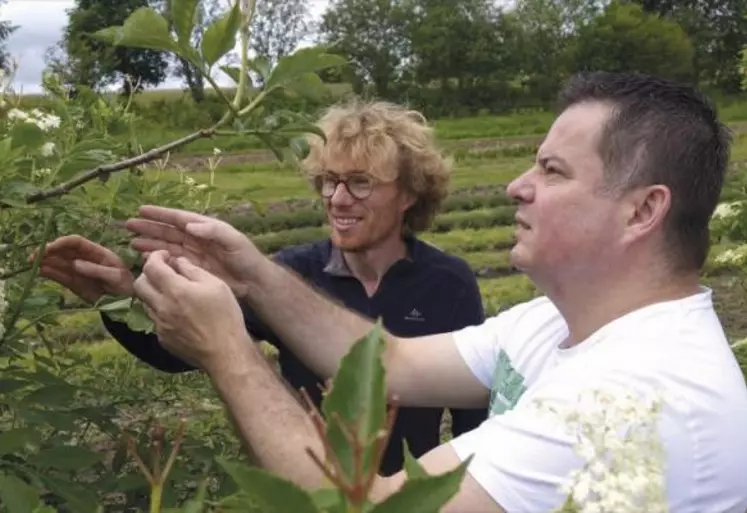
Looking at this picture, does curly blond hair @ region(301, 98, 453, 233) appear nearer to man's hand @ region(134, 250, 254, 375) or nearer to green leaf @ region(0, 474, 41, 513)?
man's hand @ region(134, 250, 254, 375)

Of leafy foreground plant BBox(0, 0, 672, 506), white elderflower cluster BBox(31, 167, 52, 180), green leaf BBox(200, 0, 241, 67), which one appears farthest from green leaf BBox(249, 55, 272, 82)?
white elderflower cluster BBox(31, 167, 52, 180)

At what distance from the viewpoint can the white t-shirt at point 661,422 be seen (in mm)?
1331

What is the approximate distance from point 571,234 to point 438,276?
1.29 metres

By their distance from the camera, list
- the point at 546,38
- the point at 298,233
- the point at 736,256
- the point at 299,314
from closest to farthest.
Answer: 1. the point at 299,314
2. the point at 736,256
3. the point at 298,233
4. the point at 546,38

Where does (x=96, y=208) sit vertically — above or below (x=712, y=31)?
below

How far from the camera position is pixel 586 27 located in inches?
1606

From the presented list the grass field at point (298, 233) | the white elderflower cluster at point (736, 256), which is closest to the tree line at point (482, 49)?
the grass field at point (298, 233)

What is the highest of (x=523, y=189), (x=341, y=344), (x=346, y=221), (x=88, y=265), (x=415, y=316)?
(x=523, y=189)

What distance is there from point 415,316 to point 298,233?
880 centimetres

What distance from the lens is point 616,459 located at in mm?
795

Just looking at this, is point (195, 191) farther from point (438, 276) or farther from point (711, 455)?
point (711, 455)

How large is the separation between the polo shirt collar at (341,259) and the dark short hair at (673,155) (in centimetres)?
128

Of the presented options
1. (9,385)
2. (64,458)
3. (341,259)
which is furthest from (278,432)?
(341,259)

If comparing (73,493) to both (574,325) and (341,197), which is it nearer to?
(574,325)
